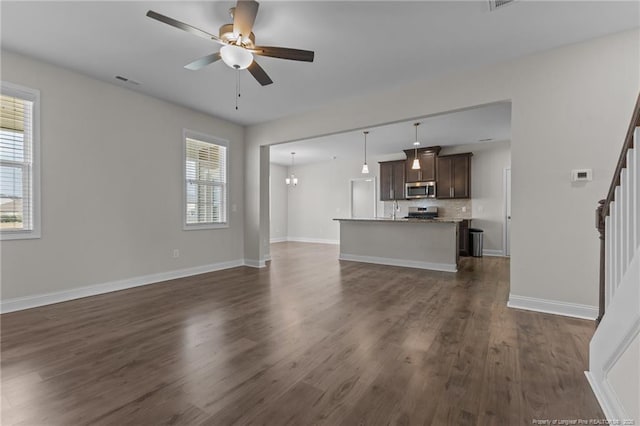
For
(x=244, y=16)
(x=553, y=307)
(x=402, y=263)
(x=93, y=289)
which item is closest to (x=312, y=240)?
(x=402, y=263)

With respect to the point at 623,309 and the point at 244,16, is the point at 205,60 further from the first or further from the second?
the point at 623,309

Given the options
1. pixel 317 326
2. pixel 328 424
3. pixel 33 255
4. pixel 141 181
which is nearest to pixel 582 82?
pixel 317 326

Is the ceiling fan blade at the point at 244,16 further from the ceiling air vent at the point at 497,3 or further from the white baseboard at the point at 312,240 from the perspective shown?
the white baseboard at the point at 312,240

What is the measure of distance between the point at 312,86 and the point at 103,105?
9.23 feet

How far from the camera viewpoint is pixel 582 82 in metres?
2.90

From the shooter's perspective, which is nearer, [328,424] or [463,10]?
[328,424]

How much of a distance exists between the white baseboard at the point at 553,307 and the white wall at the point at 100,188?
472 centimetres

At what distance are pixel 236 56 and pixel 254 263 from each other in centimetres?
408

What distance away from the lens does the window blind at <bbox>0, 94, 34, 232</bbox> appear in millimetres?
3082

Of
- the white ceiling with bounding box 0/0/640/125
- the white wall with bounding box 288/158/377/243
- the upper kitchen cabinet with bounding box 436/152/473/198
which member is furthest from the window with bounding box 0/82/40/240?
the upper kitchen cabinet with bounding box 436/152/473/198

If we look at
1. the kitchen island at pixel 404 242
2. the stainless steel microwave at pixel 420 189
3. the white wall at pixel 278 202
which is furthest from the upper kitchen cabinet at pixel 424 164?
the white wall at pixel 278 202

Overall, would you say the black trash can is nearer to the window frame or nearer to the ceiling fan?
the window frame

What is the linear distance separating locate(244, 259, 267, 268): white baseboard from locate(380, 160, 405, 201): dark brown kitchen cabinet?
416 centimetres

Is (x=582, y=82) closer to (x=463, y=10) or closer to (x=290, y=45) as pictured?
(x=463, y=10)
